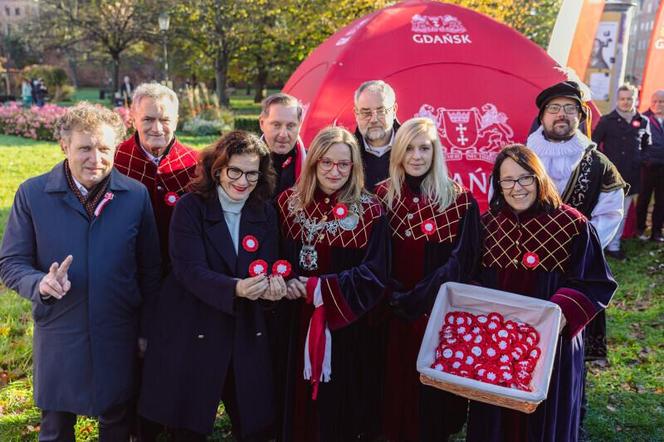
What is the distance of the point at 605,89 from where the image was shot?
9.30 metres

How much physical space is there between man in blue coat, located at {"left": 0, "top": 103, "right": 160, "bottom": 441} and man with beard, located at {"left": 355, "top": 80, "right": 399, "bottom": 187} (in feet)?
5.10

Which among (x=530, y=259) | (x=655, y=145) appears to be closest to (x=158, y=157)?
(x=530, y=259)

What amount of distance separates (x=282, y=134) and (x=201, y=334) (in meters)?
1.38

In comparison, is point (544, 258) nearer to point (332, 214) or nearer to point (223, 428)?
point (332, 214)

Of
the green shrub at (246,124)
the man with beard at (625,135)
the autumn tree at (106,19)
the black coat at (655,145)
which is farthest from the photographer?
the autumn tree at (106,19)

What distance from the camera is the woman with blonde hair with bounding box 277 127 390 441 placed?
2.71 meters

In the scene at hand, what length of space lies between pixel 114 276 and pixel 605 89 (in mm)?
9025

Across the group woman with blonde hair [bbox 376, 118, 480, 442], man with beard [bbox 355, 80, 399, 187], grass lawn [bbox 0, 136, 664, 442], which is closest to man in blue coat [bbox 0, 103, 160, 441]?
grass lawn [bbox 0, 136, 664, 442]

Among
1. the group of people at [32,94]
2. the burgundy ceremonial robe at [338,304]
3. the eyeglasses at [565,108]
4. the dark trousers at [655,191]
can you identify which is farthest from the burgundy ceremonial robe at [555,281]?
the group of people at [32,94]

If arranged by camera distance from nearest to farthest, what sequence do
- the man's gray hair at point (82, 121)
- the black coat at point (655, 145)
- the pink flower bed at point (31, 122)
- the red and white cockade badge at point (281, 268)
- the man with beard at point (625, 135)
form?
1. the man's gray hair at point (82, 121)
2. the red and white cockade badge at point (281, 268)
3. the man with beard at point (625, 135)
4. the black coat at point (655, 145)
5. the pink flower bed at point (31, 122)

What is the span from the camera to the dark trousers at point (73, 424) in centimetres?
Result: 257

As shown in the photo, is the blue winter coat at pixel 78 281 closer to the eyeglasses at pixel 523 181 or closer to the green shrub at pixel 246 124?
the eyeglasses at pixel 523 181

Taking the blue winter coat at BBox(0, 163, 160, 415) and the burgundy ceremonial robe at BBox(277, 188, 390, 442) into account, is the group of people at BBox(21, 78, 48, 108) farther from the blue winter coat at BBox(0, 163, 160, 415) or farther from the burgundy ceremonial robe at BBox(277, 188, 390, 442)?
the burgundy ceremonial robe at BBox(277, 188, 390, 442)

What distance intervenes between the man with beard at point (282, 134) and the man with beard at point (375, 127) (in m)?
0.42
